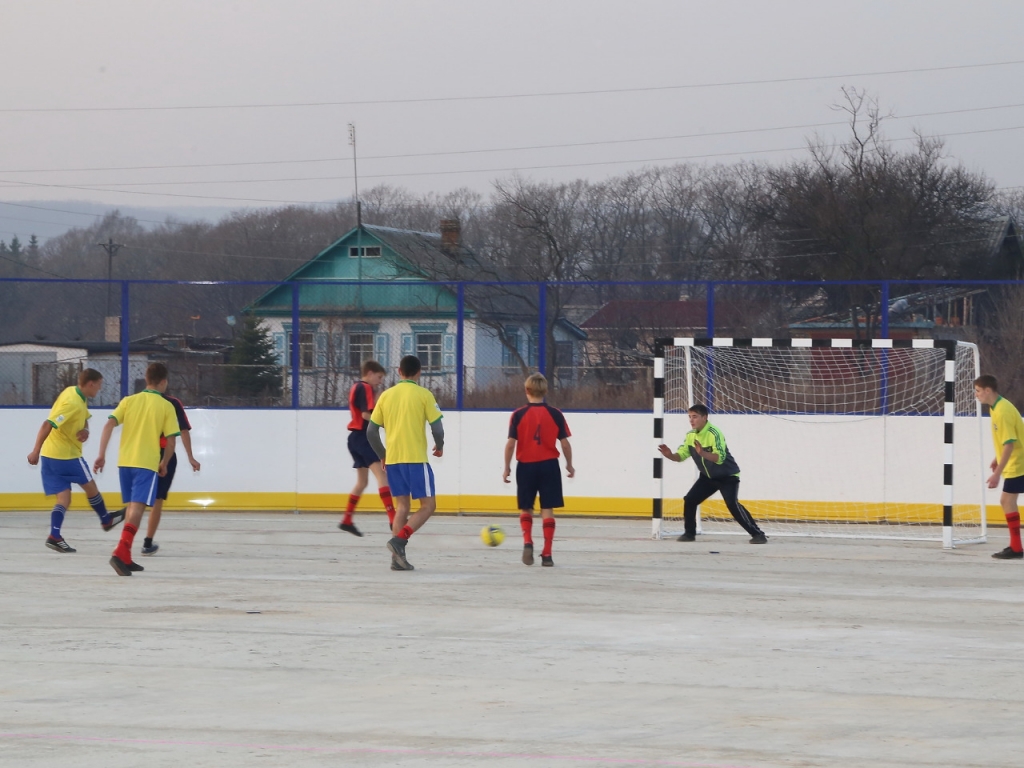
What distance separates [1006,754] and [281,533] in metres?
10.9

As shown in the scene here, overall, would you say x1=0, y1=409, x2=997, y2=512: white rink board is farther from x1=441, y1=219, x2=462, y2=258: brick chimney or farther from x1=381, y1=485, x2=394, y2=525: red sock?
x1=441, y1=219, x2=462, y2=258: brick chimney

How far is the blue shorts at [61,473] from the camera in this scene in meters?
13.4

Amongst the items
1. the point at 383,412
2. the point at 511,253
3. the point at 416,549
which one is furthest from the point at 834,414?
the point at 511,253

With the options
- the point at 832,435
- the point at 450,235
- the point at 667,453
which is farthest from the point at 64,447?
the point at 450,235

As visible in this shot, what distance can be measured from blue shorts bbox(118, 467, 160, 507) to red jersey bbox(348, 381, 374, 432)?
3396 mm

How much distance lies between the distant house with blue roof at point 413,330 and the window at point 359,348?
0.05 ft

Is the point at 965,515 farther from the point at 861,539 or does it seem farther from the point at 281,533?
the point at 281,533

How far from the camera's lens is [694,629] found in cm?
910

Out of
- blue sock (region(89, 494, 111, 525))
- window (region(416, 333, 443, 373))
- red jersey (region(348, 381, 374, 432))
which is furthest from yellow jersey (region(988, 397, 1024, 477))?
blue sock (region(89, 494, 111, 525))

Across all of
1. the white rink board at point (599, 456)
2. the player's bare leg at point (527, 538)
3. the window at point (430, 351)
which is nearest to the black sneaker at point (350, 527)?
the player's bare leg at point (527, 538)

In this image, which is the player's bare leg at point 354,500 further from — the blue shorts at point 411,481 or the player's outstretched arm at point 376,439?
the blue shorts at point 411,481

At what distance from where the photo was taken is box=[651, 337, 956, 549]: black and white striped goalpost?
47.5ft

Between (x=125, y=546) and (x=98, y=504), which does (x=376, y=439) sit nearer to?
(x=125, y=546)

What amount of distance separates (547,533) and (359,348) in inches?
342
